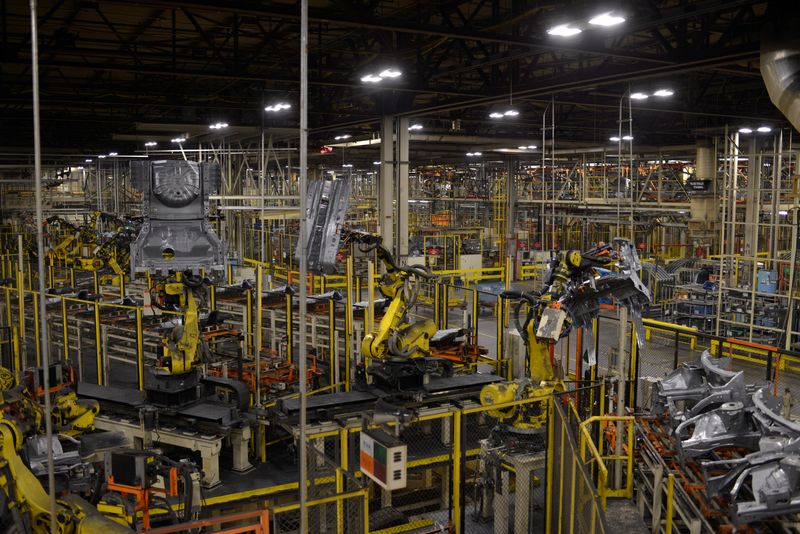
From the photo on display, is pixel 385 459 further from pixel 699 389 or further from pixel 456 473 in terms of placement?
pixel 699 389

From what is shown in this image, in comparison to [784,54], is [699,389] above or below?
below

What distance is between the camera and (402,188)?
662 inches

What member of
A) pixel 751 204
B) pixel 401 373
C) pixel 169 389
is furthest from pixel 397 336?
pixel 751 204

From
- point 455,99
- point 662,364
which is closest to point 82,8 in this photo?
point 455,99

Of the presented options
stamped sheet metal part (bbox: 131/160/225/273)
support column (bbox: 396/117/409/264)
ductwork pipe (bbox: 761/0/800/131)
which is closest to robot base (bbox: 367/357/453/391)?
stamped sheet metal part (bbox: 131/160/225/273)

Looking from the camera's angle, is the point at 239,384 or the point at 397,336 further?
the point at 397,336

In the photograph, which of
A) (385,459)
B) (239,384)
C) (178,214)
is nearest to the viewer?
(385,459)

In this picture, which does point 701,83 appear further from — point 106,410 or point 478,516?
point 106,410

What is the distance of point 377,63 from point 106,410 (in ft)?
25.0

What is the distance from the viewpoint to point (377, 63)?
13.1 metres

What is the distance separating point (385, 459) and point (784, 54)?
5.58m

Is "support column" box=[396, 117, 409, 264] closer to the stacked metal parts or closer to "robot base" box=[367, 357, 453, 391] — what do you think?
"robot base" box=[367, 357, 453, 391]

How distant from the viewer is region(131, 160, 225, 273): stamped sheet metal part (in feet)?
31.5

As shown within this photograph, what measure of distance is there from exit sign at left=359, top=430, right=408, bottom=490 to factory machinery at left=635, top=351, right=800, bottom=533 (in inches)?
106
